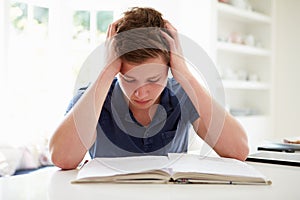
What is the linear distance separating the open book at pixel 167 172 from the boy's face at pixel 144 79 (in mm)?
186

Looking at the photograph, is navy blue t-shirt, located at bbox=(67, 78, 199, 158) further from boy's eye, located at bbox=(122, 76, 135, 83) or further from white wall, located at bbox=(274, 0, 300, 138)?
white wall, located at bbox=(274, 0, 300, 138)

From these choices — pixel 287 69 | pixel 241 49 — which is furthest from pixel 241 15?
pixel 287 69

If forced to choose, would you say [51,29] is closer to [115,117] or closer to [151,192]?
[115,117]

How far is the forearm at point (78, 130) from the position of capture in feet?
3.15

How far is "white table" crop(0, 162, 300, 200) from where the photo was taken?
71 cm

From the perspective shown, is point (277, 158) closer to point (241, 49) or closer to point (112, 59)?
point (112, 59)

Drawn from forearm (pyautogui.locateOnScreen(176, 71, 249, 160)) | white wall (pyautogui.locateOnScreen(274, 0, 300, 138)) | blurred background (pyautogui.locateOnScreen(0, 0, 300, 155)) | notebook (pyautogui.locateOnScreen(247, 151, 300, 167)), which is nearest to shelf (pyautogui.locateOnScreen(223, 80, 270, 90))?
blurred background (pyautogui.locateOnScreen(0, 0, 300, 155))

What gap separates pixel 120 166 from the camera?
89 cm

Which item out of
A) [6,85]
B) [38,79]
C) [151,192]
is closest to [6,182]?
[151,192]

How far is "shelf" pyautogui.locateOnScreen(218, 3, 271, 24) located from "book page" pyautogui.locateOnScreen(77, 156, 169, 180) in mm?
2352

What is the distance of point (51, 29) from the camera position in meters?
2.79

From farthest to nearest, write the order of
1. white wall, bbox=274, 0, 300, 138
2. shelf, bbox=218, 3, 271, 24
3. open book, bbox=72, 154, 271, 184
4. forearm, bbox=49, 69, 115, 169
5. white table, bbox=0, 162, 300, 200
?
1. white wall, bbox=274, 0, 300, 138
2. shelf, bbox=218, 3, 271, 24
3. forearm, bbox=49, 69, 115, 169
4. open book, bbox=72, 154, 271, 184
5. white table, bbox=0, 162, 300, 200

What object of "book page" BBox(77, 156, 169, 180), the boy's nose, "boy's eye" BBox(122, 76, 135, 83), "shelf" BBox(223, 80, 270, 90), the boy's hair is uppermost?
the boy's hair

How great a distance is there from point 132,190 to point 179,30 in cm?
239
